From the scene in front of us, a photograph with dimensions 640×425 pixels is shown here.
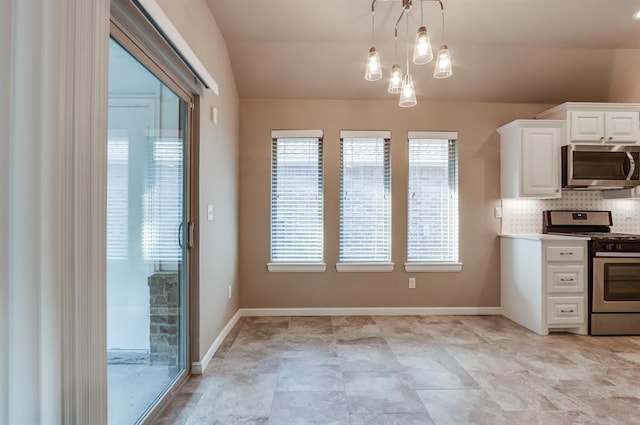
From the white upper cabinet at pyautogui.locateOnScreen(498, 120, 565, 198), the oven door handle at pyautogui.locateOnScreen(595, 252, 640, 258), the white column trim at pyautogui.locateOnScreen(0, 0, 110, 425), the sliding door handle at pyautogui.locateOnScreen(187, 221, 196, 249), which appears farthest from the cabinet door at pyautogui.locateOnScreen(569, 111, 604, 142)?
the white column trim at pyautogui.locateOnScreen(0, 0, 110, 425)

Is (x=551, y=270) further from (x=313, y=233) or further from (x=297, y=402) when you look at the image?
(x=297, y=402)

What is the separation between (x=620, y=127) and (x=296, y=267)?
3.81 metres

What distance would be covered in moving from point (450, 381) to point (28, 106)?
2.70m

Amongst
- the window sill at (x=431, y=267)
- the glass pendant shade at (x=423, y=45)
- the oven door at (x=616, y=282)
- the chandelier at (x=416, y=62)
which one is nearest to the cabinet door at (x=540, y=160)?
the oven door at (x=616, y=282)

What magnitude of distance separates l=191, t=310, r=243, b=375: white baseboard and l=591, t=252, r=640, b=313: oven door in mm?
3600

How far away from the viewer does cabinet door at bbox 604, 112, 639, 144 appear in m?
3.51

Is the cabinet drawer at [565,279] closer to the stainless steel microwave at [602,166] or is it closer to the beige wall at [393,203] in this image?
the beige wall at [393,203]

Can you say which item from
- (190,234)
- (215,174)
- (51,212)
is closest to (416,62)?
(215,174)

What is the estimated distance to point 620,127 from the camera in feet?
11.5

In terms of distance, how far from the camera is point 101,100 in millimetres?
1239

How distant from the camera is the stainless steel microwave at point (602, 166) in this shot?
3.50 metres

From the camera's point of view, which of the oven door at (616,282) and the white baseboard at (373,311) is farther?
the white baseboard at (373,311)

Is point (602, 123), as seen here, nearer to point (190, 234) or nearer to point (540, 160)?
point (540, 160)

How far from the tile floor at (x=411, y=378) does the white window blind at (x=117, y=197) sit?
1056 millimetres
